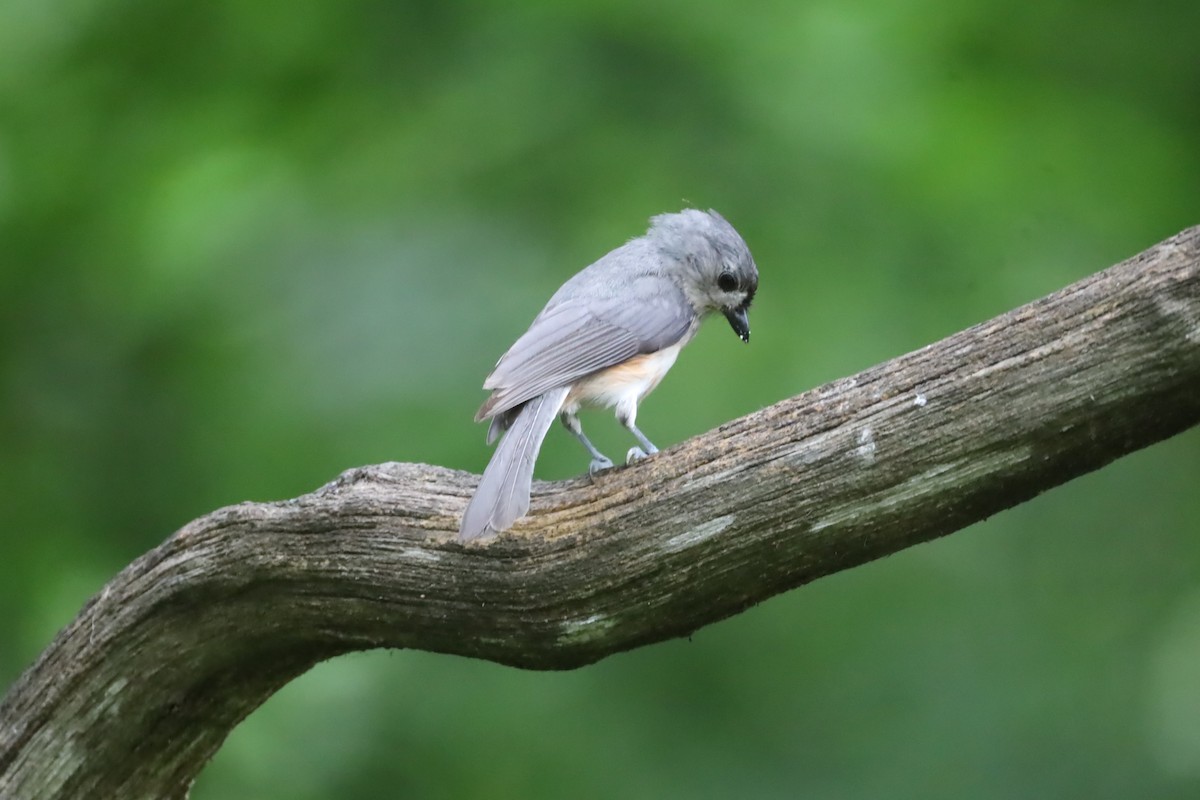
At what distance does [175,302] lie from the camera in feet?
17.4

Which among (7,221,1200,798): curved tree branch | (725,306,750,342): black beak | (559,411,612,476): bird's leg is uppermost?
(725,306,750,342): black beak

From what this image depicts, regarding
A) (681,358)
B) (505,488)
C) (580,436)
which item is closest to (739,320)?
(681,358)

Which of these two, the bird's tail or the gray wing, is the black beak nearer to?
the gray wing

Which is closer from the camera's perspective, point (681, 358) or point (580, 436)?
point (580, 436)

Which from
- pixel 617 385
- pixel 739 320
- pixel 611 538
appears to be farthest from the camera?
pixel 739 320

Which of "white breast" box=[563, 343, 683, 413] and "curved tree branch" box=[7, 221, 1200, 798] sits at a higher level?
"white breast" box=[563, 343, 683, 413]

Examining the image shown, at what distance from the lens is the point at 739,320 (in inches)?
196

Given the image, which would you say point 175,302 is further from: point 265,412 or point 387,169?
point 387,169

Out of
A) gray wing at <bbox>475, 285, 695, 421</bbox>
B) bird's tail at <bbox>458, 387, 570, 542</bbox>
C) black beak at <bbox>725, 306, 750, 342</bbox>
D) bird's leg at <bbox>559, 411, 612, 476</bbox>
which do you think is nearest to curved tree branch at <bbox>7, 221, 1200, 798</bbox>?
bird's tail at <bbox>458, 387, 570, 542</bbox>

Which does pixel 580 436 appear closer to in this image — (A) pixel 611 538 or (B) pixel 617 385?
(B) pixel 617 385

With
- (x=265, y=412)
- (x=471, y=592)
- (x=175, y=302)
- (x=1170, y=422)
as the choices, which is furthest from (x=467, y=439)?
(x=1170, y=422)

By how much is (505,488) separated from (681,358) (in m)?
2.24

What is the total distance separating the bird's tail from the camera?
10.6 feet

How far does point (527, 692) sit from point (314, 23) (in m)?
3.06
